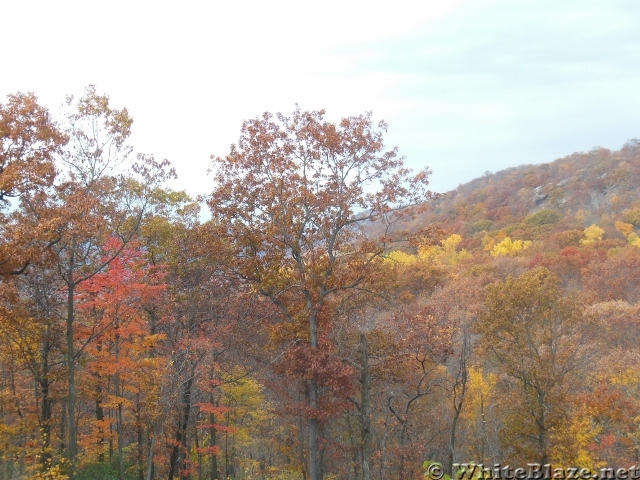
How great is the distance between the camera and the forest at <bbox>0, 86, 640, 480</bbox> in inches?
492

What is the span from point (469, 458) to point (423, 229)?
1251 cm

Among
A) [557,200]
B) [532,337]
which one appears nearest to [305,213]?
[532,337]

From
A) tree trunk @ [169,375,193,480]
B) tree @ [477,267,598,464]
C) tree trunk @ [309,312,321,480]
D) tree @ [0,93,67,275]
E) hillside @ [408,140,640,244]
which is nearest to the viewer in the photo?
tree @ [0,93,67,275]

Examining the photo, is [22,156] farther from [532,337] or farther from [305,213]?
[532,337]

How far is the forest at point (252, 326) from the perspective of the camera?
12500mm

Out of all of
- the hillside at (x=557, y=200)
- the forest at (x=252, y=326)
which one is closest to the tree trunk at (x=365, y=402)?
the forest at (x=252, y=326)

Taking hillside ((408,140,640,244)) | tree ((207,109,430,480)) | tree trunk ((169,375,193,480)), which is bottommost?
tree trunk ((169,375,193,480))

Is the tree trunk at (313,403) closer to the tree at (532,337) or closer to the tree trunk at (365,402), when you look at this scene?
the tree trunk at (365,402)

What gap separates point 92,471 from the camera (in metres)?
Result: 16.4

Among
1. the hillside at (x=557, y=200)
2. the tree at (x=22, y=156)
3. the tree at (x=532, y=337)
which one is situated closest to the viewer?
the tree at (x=22, y=156)

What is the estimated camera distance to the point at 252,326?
1686 centimetres

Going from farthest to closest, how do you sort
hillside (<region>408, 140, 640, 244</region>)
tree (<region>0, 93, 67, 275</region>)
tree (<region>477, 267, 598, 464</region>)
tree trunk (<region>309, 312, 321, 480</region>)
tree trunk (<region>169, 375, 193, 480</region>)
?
1. hillside (<region>408, 140, 640, 244</region>)
2. tree (<region>477, 267, 598, 464</region>)
3. tree trunk (<region>169, 375, 193, 480</region>)
4. tree trunk (<region>309, 312, 321, 480</region>)
5. tree (<region>0, 93, 67, 275</region>)

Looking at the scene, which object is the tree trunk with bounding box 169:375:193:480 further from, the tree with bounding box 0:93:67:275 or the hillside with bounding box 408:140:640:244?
the hillside with bounding box 408:140:640:244

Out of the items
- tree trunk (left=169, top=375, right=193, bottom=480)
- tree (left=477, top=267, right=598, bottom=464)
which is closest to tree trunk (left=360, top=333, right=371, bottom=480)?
tree trunk (left=169, top=375, right=193, bottom=480)
